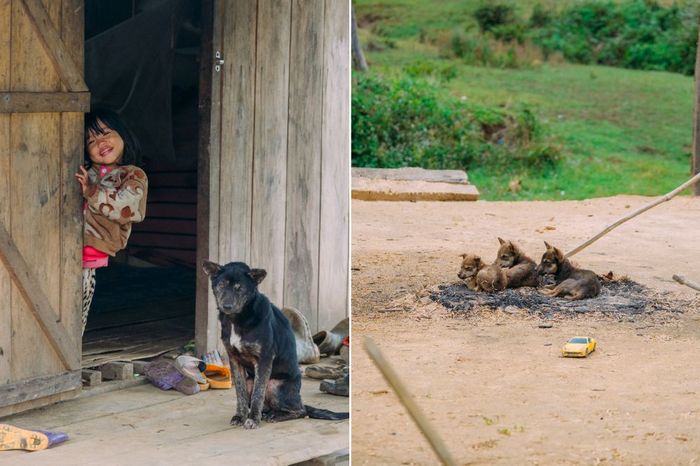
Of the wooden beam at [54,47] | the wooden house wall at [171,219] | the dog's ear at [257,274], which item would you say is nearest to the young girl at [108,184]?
the wooden beam at [54,47]

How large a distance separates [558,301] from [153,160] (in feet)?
10.1

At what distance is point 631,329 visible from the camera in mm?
8102

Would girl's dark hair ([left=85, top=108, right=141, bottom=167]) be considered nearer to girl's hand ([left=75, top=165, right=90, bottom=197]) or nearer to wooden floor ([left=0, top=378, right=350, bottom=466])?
girl's hand ([left=75, top=165, right=90, bottom=197])

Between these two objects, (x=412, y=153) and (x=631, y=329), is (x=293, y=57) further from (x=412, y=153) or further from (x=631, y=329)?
(x=412, y=153)

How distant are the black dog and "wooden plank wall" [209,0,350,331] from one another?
1265mm

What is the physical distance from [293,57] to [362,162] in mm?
9070

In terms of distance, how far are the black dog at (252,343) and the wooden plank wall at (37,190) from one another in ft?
2.91

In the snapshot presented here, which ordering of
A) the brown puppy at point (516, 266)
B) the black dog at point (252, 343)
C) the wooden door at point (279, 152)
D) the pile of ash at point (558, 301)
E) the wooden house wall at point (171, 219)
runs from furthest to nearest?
the wooden house wall at point (171, 219), the brown puppy at point (516, 266), the pile of ash at point (558, 301), the wooden door at point (279, 152), the black dog at point (252, 343)

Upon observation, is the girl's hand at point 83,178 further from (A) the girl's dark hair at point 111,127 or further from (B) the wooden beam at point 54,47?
(B) the wooden beam at point 54,47

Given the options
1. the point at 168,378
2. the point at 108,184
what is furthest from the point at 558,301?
the point at 108,184

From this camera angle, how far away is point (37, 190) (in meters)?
5.99

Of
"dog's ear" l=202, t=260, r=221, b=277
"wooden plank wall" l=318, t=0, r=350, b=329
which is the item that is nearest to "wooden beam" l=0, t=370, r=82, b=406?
"dog's ear" l=202, t=260, r=221, b=277

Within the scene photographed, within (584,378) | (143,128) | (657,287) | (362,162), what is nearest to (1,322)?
(143,128)

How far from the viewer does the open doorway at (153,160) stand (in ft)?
25.0
